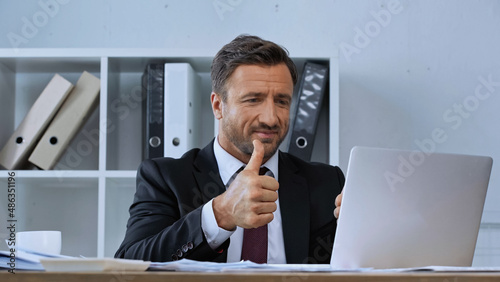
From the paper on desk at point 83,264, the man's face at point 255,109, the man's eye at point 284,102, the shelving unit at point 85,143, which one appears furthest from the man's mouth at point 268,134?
the paper on desk at point 83,264

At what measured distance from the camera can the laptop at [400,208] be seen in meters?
1.04

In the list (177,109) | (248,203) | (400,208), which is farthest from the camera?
(177,109)

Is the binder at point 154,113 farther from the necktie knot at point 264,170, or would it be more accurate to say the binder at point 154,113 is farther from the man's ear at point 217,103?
the necktie knot at point 264,170

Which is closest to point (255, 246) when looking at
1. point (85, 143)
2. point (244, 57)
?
point (244, 57)

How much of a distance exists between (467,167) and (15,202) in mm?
2031

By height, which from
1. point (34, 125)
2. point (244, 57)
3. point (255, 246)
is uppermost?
point (244, 57)

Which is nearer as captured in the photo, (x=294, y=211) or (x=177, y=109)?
(x=294, y=211)

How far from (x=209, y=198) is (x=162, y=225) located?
15 cm

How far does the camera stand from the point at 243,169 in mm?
1638

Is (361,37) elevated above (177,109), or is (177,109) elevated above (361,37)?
(361,37)

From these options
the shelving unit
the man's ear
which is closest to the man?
the man's ear

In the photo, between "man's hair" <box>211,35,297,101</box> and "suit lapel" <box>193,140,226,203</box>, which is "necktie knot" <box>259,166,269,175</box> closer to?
"suit lapel" <box>193,140,226,203</box>

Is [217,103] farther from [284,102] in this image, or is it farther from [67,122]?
[67,122]

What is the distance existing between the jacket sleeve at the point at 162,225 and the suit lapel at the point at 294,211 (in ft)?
0.67
